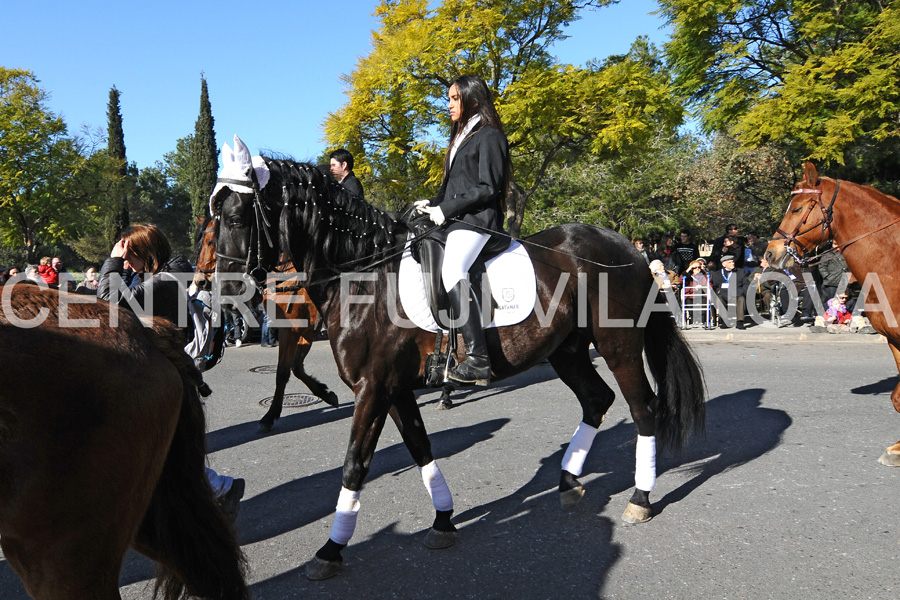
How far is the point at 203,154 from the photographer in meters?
45.1

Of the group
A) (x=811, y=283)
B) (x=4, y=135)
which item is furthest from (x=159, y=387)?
(x=4, y=135)

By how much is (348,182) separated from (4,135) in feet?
83.9

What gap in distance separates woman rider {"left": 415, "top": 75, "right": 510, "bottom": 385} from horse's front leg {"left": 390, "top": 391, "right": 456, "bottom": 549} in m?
0.38

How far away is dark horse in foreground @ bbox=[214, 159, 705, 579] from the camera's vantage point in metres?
3.60

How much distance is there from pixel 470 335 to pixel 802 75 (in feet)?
48.0

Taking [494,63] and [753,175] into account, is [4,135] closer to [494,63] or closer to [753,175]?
[494,63]

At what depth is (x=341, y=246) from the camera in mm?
3838

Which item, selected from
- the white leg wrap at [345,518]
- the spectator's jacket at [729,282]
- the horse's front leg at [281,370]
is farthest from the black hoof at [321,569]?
the spectator's jacket at [729,282]

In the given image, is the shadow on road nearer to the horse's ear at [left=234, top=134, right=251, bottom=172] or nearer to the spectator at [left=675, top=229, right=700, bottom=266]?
the horse's ear at [left=234, top=134, right=251, bottom=172]

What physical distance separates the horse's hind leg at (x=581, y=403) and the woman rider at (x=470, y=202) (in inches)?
39.7

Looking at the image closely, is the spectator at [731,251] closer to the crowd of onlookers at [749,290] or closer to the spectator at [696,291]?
the crowd of onlookers at [749,290]

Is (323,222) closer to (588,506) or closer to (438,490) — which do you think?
(438,490)

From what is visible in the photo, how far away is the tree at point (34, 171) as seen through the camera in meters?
25.2

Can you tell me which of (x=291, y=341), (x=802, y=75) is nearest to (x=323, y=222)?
(x=291, y=341)
